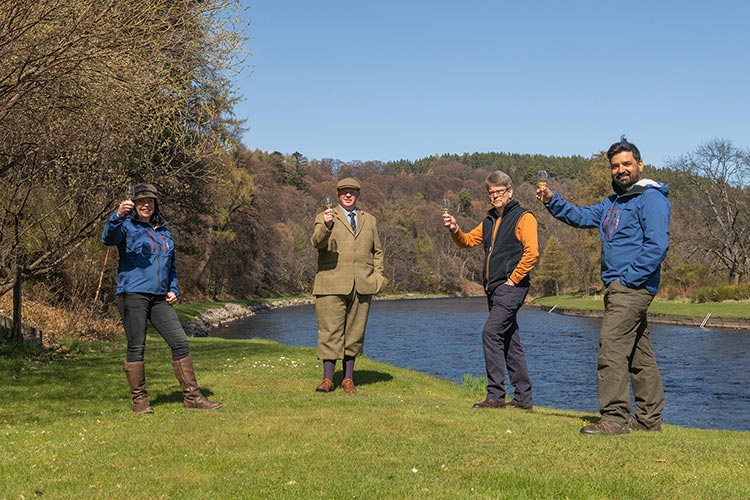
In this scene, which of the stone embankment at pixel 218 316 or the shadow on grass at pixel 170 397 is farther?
the stone embankment at pixel 218 316

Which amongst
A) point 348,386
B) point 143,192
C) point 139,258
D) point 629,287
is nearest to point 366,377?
point 348,386

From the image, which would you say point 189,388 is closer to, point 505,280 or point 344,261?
Answer: point 344,261

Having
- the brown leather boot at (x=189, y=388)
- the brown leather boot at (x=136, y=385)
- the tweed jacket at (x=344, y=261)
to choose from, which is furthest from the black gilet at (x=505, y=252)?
the brown leather boot at (x=136, y=385)

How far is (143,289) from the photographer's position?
838 centimetres

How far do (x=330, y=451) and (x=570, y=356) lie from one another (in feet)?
81.2

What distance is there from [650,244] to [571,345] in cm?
2821

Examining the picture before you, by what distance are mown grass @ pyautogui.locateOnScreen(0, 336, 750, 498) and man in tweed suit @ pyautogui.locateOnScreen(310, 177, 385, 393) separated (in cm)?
61

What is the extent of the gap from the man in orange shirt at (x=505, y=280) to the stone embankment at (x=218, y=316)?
25.4 metres

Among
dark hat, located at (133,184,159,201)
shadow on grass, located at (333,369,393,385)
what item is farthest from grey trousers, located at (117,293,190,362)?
shadow on grass, located at (333,369,393,385)

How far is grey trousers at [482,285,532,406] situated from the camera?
8.84m

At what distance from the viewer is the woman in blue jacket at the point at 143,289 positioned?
837cm

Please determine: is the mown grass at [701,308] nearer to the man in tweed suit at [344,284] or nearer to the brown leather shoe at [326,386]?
the man in tweed suit at [344,284]

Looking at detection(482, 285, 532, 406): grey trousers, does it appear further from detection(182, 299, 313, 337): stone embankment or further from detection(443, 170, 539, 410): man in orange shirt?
detection(182, 299, 313, 337): stone embankment

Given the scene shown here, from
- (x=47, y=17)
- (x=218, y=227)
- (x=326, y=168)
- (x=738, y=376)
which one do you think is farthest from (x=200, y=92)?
(x=326, y=168)
